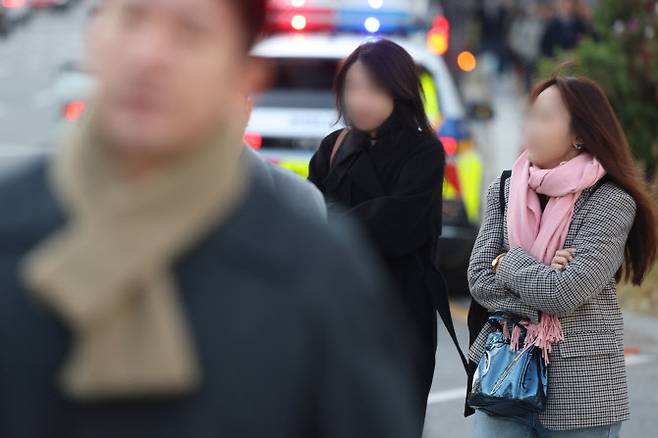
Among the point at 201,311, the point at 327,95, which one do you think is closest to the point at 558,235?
the point at 201,311

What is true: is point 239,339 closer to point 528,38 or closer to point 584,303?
point 584,303

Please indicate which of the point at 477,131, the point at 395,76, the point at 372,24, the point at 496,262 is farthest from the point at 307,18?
the point at 477,131

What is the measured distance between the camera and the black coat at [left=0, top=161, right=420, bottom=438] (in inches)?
55.4

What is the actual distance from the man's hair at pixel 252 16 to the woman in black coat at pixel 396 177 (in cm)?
294

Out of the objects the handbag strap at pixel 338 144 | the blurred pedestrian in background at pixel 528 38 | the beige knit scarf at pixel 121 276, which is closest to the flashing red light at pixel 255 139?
the handbag strap at pixel 338 144

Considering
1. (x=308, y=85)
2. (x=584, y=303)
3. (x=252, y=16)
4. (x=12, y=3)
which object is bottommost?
(x=12, y=3)

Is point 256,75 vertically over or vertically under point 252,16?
under

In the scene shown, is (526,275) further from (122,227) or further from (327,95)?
(327,95)

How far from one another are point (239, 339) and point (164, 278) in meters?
0.11

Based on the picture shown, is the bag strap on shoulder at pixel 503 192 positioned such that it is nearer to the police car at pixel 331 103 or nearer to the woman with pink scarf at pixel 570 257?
the woman with pink scarf at pixel 570 257

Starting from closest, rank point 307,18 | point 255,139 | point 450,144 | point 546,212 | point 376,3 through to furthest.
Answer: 1. point 546,212
2. point 255,139
3. point 450,144
4. point 307,18
5. point 376,3

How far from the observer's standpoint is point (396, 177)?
15.3 ft

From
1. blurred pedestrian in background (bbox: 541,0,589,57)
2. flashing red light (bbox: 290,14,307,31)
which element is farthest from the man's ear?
blurred pedestrian in background (bbox: 541,0,589,57)

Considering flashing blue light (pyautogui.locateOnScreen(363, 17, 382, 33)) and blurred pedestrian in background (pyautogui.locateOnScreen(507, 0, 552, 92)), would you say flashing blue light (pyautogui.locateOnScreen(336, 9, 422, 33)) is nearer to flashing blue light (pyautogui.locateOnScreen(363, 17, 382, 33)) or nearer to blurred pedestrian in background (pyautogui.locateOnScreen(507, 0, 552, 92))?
flashing blue light (pyautogui.locateOnScreen(363, 17, 382, 33))
